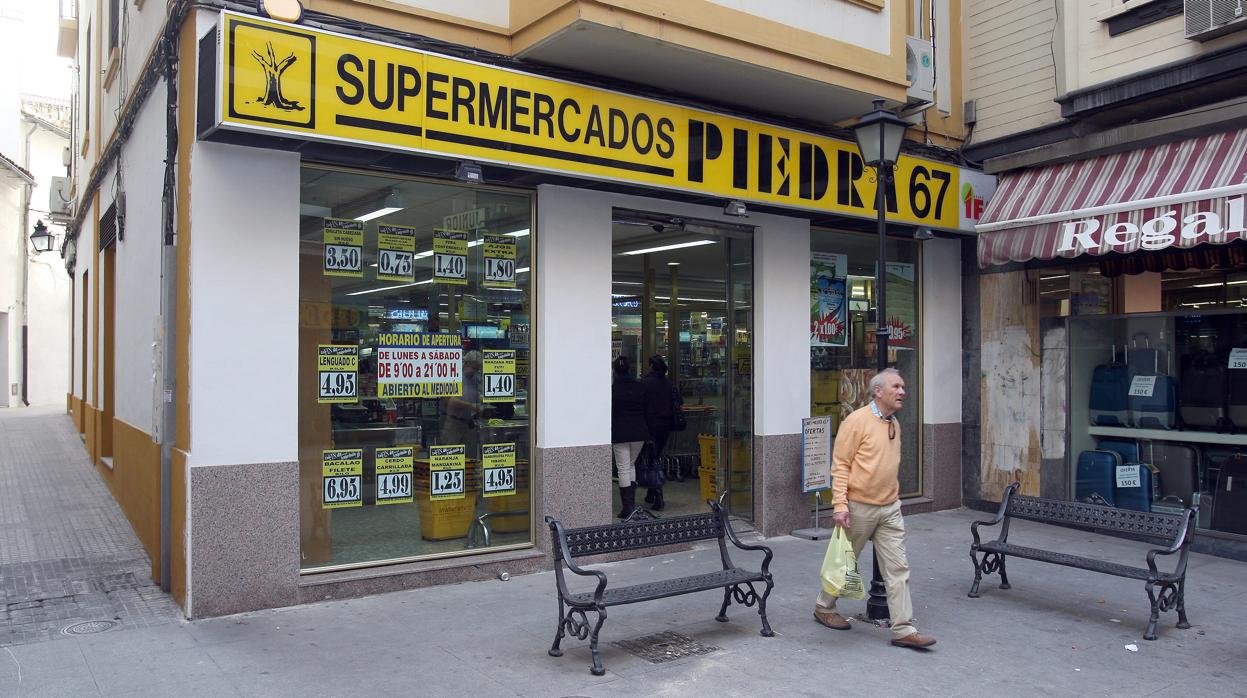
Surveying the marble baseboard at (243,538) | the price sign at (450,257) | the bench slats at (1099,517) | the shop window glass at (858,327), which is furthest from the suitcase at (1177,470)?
the marble baseboard at (243,538)

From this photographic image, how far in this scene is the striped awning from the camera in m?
7.91

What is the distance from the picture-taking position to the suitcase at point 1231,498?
8766 millimetres

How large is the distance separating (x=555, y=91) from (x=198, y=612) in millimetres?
4797

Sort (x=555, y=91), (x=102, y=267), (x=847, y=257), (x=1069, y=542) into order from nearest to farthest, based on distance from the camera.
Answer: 1. (x=555, y=91)
2. (x=1069, y=542)
3. (x=847, y=257)
4. (x=102, y=267)

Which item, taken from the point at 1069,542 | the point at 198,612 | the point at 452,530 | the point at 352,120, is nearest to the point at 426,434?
the point at 452,530

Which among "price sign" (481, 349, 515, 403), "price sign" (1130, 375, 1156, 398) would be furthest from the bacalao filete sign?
"price sign" (1130, 375, 1156, 398)

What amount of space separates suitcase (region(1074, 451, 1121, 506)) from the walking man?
5.10 meters

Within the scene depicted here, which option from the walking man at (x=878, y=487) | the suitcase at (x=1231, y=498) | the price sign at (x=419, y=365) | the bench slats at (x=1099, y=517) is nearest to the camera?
the walking man at (x=878, y=487)

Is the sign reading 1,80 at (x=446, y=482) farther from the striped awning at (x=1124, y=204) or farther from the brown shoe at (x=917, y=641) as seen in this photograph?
the striped awning at (x=1124, y=204)

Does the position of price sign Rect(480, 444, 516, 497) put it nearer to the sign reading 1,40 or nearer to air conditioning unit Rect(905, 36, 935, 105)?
the sign reading 1,40

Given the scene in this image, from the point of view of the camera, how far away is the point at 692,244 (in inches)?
424

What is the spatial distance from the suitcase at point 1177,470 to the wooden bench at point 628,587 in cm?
564

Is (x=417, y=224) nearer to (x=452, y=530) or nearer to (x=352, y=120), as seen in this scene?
(x=352, y=120)

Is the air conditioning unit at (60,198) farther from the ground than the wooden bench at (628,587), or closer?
farther from the ground
